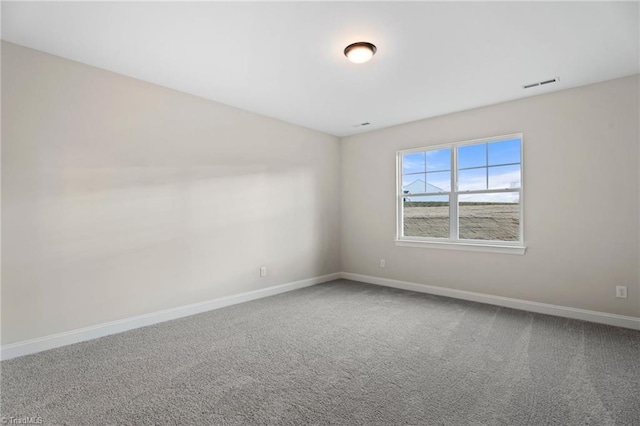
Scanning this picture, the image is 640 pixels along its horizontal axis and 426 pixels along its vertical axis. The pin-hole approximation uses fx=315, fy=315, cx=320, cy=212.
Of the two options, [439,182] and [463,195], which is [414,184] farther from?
[463,195]

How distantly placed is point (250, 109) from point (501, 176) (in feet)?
11.0

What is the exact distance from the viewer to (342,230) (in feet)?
18.4

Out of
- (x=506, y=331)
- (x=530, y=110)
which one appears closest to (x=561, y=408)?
(x=506, y=331)

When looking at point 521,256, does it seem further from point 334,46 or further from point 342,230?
point 334,46

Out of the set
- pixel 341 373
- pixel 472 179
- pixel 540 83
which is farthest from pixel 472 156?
pixel 341 373

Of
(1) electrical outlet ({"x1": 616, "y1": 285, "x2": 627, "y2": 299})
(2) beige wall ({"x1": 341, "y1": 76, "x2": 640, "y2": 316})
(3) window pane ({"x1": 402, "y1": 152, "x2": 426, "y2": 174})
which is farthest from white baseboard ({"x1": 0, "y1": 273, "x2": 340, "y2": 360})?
(1) electrical outlet ({"x1": 616, "y1": 285, "x2": 627, "y2": 299})

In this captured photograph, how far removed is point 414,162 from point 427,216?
0.86 meters

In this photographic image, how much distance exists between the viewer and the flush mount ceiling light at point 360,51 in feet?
8.36

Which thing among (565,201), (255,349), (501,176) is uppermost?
(501,176)

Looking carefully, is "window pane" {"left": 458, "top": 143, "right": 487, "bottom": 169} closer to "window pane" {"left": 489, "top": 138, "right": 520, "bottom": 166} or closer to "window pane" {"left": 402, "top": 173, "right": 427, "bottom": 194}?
"window pane" {"left": 489, "top": 138, "right": 520, "bottom": 166}

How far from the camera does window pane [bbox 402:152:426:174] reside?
4.76m

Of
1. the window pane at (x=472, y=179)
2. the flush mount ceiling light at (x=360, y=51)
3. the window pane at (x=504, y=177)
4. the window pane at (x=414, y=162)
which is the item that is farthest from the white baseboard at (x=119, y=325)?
the window pane at (x=504, y=177)

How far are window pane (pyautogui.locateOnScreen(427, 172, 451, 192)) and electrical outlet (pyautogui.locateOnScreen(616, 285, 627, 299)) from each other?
2066 millimetres

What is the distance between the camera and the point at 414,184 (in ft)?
15.9
